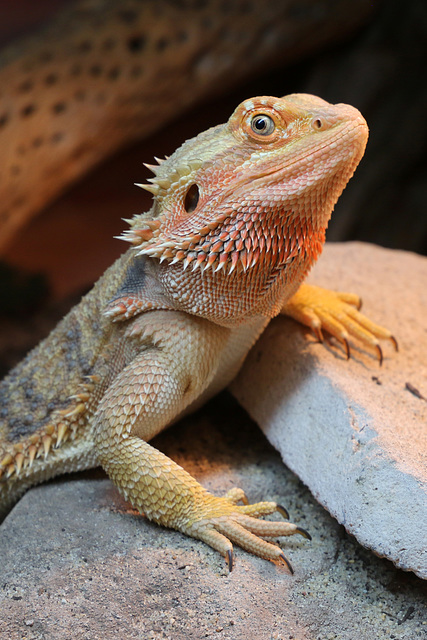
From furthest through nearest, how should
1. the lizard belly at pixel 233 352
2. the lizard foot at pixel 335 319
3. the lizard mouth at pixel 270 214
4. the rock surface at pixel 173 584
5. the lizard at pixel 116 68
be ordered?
1. the lizard at pixel 116 68
2. the lizard foot at pixel 335 319
3. the lizard belly at pixel 233 352
4. the lizard mouth at pixel 270 214
5. the rock surface at pixel 173 584

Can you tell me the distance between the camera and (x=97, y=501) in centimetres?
227

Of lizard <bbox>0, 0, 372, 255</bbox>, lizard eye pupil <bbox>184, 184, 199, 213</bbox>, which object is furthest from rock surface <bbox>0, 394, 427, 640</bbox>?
lizard <bbox>0, 0, 372, 255</bbox>

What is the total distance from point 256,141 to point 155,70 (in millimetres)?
3443

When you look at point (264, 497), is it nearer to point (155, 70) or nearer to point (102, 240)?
point (155, 70)

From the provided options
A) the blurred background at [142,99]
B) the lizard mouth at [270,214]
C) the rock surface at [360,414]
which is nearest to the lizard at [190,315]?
the lizard mouth at [270,214]

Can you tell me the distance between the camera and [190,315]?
2.20m

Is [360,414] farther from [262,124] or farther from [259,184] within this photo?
[262,124]

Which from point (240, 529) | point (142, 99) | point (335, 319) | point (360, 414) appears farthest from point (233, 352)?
point (142, 99)

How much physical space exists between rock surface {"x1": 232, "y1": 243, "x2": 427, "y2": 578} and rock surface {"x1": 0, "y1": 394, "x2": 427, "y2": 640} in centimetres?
20

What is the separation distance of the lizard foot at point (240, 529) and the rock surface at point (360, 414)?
18 centimetres

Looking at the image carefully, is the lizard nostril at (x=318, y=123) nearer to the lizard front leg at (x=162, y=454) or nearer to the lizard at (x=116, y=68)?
the lizard front leg at (x=162, y=454)

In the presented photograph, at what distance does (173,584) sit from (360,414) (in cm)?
79

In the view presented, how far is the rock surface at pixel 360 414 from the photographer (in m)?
1.78

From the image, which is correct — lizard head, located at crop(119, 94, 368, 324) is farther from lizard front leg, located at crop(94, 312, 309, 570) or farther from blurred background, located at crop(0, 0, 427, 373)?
blurred background, located at crop(0, 0, 427, 373)
